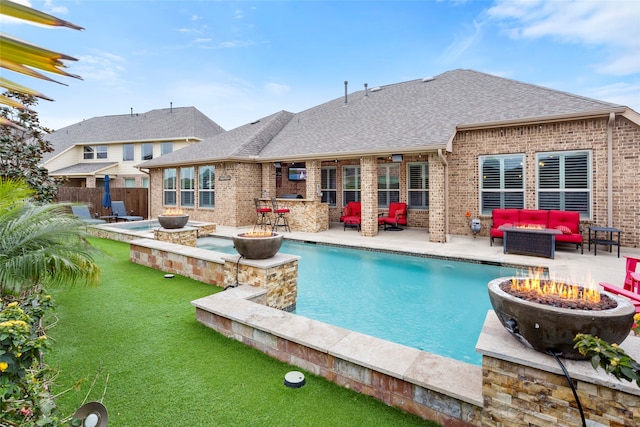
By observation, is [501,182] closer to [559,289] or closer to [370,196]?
[370,196]

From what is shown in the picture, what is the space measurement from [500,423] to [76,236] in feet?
13.2

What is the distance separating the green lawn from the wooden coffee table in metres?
7.12

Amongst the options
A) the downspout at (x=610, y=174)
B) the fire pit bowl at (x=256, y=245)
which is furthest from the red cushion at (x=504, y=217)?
the fire pit bowl at (x=256, y=245)

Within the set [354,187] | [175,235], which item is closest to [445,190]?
[354,187]

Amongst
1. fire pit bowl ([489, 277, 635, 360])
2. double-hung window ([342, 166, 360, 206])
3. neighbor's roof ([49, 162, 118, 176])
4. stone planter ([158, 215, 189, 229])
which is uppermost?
neighbor's roof ([49, 162, 118, 176])

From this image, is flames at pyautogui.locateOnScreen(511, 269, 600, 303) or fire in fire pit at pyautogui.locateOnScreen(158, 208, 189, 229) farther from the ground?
fire in fire pit at pyautogui.locateOnScreen(158, 208, 189, 229)

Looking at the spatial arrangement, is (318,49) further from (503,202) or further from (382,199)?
(503,202)

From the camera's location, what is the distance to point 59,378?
Result: 2980mm

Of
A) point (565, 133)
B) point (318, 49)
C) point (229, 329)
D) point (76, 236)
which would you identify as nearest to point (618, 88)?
point (565, 133)

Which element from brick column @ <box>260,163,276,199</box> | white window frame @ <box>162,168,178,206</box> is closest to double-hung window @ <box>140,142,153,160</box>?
white window frame @ <box>162,168,178,206</box>

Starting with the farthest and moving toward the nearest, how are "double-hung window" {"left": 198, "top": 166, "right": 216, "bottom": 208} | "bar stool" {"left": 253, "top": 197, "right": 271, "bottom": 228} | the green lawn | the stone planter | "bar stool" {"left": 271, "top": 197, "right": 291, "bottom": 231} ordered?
"double-hung window" {"left": 198, "top": 166, "right": 216, "bottom": 208} → "bar stool" {"left": 253, "top": 197, "right": 271, "bottom": 228} → "bar stool" {"left": 271, "top": 197, "right": 291, "bottom": 231} → the stone planter → the green lawn

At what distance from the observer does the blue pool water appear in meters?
4.53

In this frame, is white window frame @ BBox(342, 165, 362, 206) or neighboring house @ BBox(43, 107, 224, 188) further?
neighboring house @ BBox(43, 107, 224, 188)

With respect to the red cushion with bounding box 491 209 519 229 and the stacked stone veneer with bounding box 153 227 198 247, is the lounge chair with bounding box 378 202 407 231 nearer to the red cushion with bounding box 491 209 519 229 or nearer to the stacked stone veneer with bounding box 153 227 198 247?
the red cushion with bounding box 491 209 519 229
